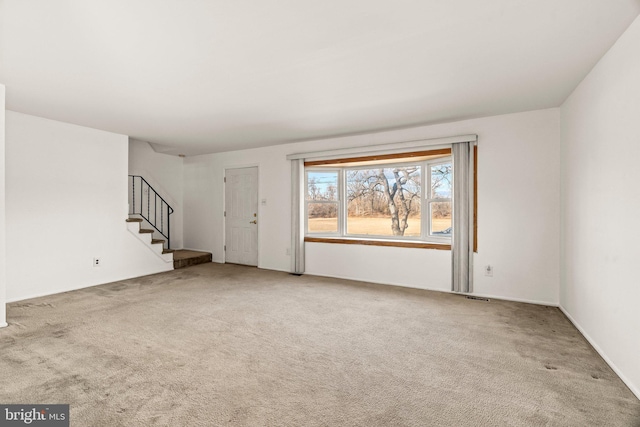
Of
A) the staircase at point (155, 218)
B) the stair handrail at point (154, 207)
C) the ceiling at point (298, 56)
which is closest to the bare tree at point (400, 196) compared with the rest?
the ceiling at point (298, 56)

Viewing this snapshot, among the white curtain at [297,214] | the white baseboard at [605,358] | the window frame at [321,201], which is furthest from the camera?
the window frame at [321,201]

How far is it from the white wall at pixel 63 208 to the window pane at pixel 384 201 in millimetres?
3964

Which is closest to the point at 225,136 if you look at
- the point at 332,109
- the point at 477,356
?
the point at 332,109

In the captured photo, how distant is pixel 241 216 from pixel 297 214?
1574 millimetres

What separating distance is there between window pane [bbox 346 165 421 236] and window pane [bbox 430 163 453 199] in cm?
24

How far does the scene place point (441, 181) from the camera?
4996mm

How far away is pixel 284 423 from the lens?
179 centimetres

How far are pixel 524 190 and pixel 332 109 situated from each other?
8.86 ft

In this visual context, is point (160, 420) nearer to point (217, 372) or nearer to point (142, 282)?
point (217, 372)

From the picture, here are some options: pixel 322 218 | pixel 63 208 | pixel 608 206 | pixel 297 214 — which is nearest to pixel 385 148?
pixel 322 218

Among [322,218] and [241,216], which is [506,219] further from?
[241,216]

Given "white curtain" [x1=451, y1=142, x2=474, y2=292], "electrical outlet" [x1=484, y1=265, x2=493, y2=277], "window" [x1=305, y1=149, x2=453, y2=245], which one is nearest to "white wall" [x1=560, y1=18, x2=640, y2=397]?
"electrical outlet" [x1=484, y1=265, x2=493, y2=277]

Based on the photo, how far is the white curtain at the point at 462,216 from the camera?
4.35 meters

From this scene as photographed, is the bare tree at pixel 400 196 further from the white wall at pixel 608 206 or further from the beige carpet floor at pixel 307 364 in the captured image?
the white wall at pixel 608 206
